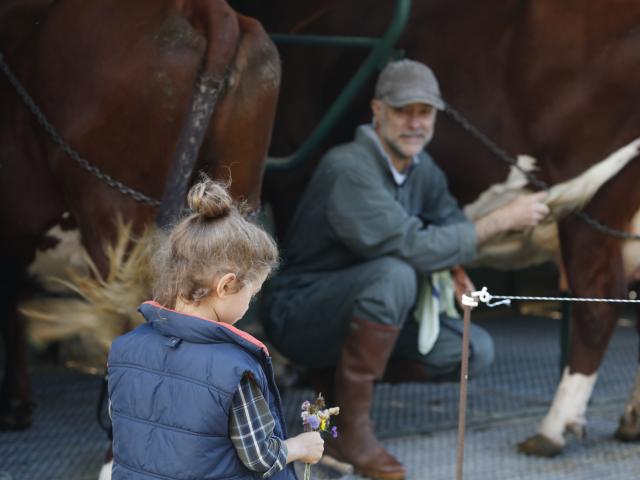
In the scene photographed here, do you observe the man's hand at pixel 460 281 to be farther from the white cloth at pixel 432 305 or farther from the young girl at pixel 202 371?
the young girl at pixel 202 371

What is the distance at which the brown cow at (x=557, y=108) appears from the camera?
352cm

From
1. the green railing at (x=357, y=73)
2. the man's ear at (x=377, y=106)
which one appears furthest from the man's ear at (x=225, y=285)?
the green railing at (x=357, y=73)

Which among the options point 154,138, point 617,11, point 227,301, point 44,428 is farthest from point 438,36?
point 227,301

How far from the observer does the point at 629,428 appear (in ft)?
12.2

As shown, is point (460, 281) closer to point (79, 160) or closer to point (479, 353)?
point (479, 353)

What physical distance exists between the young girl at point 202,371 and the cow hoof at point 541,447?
1947mm

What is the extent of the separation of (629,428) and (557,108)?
1.12 m

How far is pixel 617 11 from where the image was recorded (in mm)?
3561

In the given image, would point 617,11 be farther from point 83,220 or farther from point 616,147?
point 83,220

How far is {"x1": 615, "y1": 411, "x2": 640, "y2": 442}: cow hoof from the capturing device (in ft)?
12.2

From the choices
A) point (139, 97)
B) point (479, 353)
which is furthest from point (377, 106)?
point (139, 97)

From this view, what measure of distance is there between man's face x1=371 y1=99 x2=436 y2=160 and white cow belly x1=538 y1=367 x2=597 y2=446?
36.4 inches

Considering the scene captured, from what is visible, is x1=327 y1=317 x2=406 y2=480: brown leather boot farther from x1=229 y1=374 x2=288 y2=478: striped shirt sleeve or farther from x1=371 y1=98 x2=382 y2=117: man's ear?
x1=229 y1=374 x2=288 y2=478: striped shirt sleeve

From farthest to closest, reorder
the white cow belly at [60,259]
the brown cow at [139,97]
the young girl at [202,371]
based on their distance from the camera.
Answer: the white cow belly at [60,259], the brown cow at [139,97], the young girl at [202,371]
